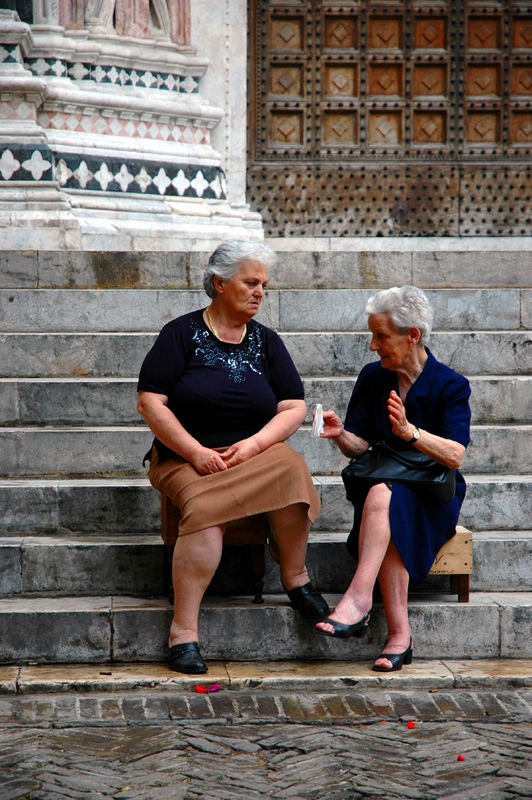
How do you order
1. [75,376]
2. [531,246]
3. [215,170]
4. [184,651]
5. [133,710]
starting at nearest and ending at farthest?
[133,710] → [184,651] → [75,376] → [215,170] → [531,246]

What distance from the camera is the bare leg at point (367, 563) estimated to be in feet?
15.4

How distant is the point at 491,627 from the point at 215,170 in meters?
4.97

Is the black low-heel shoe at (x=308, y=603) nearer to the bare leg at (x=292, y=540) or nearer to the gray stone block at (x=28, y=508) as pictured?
the bare leg at (x=292, y=540)

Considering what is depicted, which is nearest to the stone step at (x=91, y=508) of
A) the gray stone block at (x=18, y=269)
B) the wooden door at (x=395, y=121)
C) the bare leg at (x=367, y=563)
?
the bare leg at (x=367, y=563)

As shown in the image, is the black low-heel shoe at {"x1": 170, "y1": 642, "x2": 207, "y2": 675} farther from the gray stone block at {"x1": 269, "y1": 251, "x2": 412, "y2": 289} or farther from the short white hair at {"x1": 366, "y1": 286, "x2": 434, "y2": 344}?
the gray stone block at {"x1": 269, "y1": 251, "x2": 412, "y2": 289}

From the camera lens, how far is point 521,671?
4.74 m

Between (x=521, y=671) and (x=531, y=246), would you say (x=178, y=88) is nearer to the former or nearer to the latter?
(x=531, y=246)

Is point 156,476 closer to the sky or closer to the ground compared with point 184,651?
closer to the sky

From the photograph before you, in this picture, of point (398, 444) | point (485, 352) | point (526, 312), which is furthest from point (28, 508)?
point (526, 312)

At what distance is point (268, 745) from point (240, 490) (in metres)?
1.11

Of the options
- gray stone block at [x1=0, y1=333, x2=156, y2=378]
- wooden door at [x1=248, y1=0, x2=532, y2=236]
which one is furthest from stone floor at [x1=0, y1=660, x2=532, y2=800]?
wooden door at [x1=248, y1=0, x2=532, y2=236]

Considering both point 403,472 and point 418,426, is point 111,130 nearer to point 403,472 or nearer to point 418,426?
point 418,426

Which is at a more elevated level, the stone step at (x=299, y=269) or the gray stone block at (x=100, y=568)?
the stone step at (x=299, y=269)

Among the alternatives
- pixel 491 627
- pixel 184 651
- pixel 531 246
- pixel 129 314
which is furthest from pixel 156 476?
pixel 531 246
